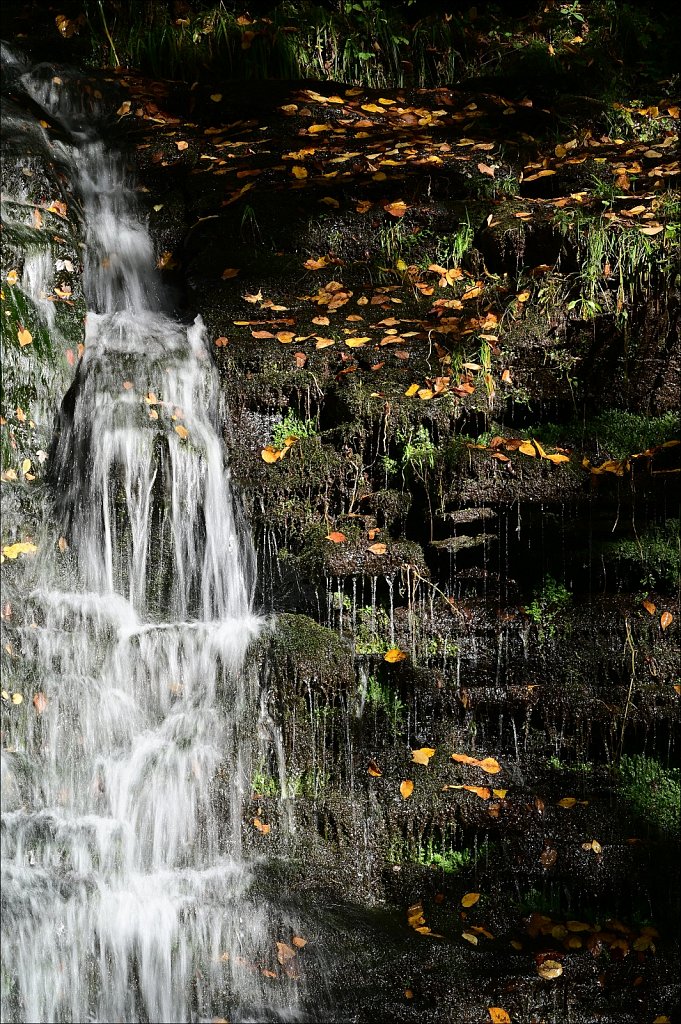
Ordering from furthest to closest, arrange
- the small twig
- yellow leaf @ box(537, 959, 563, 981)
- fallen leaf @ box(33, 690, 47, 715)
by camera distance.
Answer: the small twig
fallen leaf @ box(33, 690, 47, 715)
yellow leaf @ box(537, 959, 563, 981)

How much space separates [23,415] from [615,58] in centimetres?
638

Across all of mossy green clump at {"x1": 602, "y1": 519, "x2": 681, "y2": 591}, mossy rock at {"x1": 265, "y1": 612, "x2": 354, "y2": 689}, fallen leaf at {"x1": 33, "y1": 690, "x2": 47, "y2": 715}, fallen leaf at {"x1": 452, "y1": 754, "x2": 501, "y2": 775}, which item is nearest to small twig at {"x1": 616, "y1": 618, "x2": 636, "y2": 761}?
mossy green clump at {"x1": 602, "y1": 519, "x2": 681, "y2": 591}

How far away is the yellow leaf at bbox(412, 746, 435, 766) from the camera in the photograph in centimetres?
432

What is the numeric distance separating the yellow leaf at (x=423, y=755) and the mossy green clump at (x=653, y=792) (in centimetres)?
100

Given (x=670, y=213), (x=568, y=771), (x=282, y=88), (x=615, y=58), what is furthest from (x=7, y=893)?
(x=615, y=58)

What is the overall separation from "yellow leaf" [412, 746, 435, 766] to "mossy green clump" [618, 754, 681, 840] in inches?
39.4

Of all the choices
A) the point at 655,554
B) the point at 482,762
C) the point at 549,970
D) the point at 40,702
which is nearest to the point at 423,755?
the point at 482,762

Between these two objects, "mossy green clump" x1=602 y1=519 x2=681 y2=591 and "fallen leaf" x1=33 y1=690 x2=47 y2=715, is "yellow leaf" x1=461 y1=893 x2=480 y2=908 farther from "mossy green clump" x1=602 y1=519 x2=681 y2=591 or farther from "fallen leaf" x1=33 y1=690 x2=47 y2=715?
"fallen leaf" x1=33 y1=690 x2=47 y2=715

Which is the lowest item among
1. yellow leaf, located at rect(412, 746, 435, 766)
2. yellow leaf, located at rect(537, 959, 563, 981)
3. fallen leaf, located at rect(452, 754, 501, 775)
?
yellow leaf, located at rect(537, 959, 563, 981)

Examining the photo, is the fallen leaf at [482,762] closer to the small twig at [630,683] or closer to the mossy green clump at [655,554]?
the small twig at [630,683]

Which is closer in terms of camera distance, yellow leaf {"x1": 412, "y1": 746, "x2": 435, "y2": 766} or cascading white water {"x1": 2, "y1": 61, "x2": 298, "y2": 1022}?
cascading white water {"x1": 2, "y1": 61, "x2": 298, "y2": 1022}

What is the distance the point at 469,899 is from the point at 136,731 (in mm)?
1928

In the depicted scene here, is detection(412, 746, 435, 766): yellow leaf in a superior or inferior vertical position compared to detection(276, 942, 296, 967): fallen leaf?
superior

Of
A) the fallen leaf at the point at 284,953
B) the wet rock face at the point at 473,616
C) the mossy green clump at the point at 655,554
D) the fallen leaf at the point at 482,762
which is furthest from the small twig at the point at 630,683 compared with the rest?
the fallen leaf at the point at 284,953
